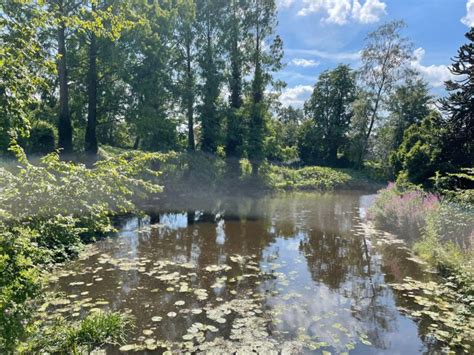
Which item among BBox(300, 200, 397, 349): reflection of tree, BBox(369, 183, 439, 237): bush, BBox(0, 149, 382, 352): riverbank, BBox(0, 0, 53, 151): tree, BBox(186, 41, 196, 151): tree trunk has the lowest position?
BBox(300, 200, 397, 349): reflection of tree

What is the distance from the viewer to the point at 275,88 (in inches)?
1060

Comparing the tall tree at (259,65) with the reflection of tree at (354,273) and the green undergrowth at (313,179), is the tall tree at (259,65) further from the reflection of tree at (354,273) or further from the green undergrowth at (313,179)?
the reflection of tree at (354,273)

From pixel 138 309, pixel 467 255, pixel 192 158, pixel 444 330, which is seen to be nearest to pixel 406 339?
pixel 444 330

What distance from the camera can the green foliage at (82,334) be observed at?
447cm

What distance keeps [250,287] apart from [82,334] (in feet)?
11.4

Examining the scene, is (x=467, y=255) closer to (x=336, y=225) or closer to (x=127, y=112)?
(x=336, y=225)

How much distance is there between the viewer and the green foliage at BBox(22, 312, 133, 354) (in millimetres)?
4475

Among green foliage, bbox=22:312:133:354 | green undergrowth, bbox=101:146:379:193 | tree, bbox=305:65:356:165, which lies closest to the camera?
green foliage, bbox=22:312:133:354

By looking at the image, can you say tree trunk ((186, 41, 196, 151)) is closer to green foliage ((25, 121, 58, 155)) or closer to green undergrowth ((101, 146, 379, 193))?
green undergrowth ((101, 146, 379, 193))

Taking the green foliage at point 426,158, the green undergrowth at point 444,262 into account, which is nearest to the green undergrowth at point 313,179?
the green foliage at point 426,158

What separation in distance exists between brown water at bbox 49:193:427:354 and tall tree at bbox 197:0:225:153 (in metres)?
Result: 14.0

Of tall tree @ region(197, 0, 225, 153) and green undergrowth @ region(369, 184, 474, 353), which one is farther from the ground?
tall tree @ region(197, 0, 225, 153)

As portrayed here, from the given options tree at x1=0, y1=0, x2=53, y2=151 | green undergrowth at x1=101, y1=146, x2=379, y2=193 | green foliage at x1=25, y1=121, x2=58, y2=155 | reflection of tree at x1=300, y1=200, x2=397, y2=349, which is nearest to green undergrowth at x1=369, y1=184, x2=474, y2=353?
reflection of tree at x1=300, y1=200, x2=397, y2=349

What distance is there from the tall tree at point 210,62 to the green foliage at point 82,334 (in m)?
21.3
